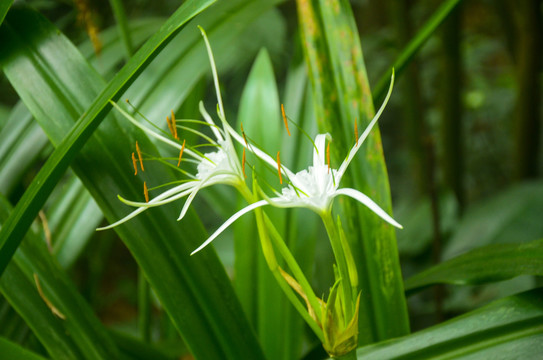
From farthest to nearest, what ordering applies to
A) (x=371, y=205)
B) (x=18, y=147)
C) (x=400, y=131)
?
(x=400, y=131) → (x=18, y=147) → (x=371, y=205)

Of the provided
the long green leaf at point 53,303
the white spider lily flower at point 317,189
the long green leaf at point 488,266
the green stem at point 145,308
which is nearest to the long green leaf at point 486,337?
the long green leaf at point 488,266

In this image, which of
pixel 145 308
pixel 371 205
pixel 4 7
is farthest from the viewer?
pixel 145 308

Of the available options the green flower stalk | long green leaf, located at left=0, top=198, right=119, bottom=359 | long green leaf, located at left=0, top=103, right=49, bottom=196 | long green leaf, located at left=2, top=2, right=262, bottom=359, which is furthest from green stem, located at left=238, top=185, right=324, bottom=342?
long green leaf, located at left=0, top=103, right=49, bottom=196

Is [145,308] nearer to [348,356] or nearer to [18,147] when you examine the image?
[18,147]

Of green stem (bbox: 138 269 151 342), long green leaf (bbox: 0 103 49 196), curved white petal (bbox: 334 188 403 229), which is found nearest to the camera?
curved white petal (bbox: 334 188 403 229)

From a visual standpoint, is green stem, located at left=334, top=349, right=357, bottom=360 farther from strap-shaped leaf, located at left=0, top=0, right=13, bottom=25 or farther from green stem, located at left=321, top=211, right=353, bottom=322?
strap-shaped leaf, located at left=0, top=0, right=13, bottom=25

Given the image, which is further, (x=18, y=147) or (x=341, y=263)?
(x=18, y=147)

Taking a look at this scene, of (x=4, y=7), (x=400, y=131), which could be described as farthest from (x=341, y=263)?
(x=400, y=131)
